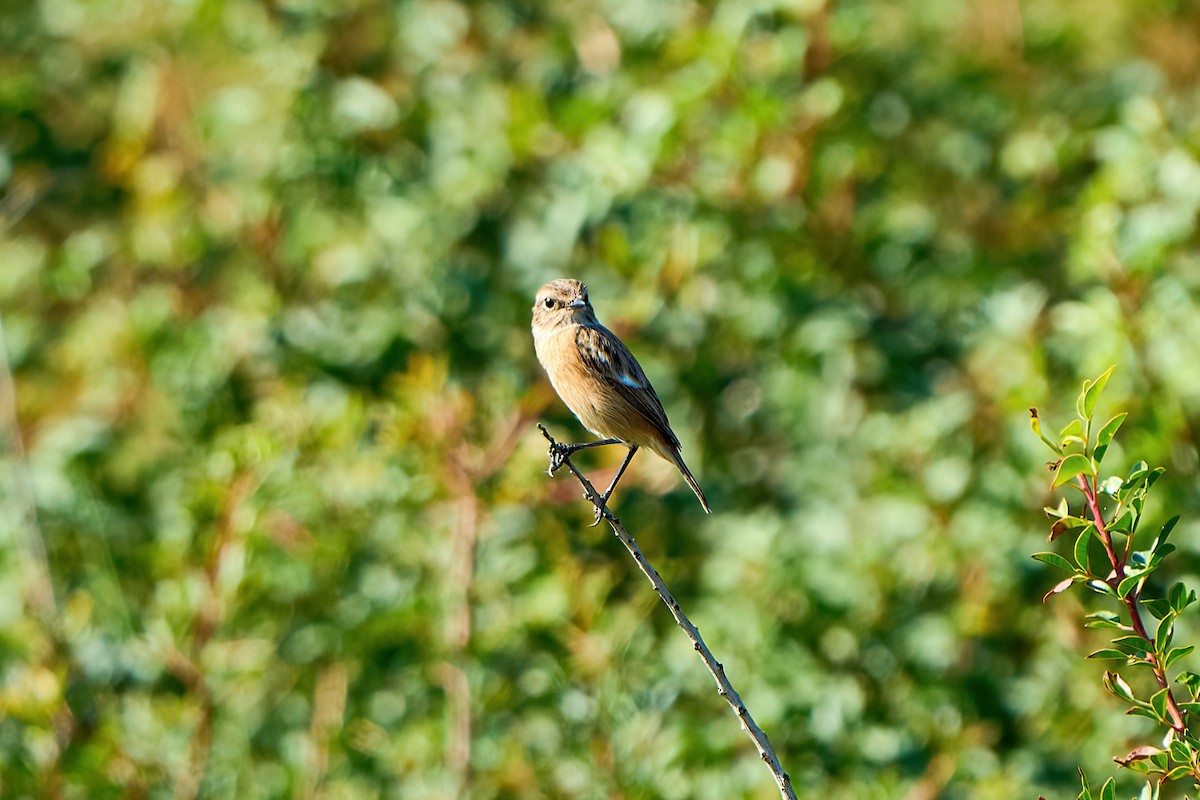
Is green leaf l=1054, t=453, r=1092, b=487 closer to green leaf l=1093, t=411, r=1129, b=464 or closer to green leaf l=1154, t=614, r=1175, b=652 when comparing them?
green leaf l=1093, t=411, r=1129, b=464

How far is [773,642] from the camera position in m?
4.53

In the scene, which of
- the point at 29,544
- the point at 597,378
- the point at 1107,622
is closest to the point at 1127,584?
the point at 1107,622

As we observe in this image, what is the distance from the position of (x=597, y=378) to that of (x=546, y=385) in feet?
1.15

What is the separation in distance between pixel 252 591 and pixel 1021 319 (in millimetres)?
2783

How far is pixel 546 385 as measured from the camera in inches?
175

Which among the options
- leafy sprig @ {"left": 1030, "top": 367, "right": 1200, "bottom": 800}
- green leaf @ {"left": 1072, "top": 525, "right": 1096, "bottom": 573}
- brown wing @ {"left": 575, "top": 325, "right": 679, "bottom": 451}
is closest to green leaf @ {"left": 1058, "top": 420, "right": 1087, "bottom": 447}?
leafy sprig @ {"left": 1030, "top": 367, "right": 1200, "bottom": 800}

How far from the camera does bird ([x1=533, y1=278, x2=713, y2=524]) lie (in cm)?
409

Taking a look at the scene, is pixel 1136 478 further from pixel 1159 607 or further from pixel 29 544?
pixel 29 544

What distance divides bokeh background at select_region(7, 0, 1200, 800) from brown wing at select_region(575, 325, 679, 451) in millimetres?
324

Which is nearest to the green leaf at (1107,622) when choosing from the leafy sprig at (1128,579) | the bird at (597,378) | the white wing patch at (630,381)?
the leafy sprig at (1128,579)

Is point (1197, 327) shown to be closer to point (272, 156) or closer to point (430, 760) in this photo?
point (430, 760)

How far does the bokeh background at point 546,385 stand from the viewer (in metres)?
4.16

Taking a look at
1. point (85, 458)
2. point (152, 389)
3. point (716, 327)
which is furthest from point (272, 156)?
point (716, 327)

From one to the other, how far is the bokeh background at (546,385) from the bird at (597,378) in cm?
26
